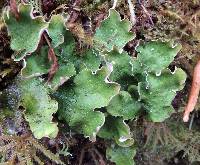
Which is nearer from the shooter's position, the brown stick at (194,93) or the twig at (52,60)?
the twig at (52,60)

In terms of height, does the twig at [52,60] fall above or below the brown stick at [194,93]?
above

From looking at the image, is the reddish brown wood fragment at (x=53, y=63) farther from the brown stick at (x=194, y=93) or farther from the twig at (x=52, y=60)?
the brown stick at (x=194, y=93)

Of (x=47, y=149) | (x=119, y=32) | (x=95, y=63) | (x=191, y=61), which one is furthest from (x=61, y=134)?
(x=191, y=61)

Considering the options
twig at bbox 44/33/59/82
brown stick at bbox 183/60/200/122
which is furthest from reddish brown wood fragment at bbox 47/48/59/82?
brown stick at bbox 183/60/200/122

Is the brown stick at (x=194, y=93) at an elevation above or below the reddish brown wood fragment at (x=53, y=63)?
below

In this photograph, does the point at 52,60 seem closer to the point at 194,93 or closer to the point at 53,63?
the point at 53,63

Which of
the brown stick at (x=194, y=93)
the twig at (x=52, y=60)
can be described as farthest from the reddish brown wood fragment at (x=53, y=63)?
the brown stick at (x=194, y=93)

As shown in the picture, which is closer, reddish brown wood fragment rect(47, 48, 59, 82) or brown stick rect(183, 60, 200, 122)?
reddish brown wood fragment rect(47, 48, 59, 82)

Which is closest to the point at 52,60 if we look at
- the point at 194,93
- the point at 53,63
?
the point at 53,63

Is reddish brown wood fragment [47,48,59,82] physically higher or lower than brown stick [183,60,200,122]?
higher

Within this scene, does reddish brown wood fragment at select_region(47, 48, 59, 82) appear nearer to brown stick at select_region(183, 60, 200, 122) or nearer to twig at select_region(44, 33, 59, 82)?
twig at select_region(44, 33, 59, 82)

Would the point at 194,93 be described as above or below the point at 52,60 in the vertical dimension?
below

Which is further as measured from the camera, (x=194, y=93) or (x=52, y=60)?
(x=194, y=93)
